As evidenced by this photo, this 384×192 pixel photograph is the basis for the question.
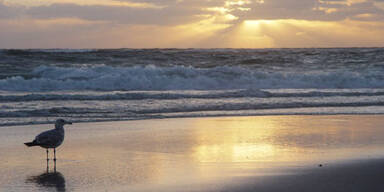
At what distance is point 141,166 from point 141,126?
4.12 meters

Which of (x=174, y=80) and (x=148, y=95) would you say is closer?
(x=148, y=95)

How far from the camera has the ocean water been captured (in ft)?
46.6

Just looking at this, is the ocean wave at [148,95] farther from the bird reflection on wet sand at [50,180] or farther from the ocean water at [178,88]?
the bird reflection on wet sand at [50,180]

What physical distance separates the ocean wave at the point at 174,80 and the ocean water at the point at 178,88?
42mm

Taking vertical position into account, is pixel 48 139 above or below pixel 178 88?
above

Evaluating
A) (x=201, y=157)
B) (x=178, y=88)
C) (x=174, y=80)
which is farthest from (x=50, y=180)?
(x=174, y=80)

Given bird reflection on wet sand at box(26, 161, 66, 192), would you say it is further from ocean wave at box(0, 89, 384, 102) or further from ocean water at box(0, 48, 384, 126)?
ocean wave at box(0, 89, 384, 102)

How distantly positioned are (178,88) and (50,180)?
53.9ft

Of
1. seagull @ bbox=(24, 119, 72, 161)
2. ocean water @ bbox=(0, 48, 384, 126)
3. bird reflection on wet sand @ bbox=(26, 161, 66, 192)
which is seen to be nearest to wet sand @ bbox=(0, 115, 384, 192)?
bird reflection on wet sand @ bbox=(26, 161, 66, 192)

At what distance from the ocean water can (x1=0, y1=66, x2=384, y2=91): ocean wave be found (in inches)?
1.7

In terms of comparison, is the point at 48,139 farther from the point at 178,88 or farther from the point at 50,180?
the point at 178,88

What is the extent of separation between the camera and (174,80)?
24188mm

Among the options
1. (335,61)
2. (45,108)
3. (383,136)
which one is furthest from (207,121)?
(335,61)

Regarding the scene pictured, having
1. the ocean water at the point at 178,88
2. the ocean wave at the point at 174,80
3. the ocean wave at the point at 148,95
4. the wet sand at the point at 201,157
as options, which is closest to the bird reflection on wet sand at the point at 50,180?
the wet sand at the point at 201,157
